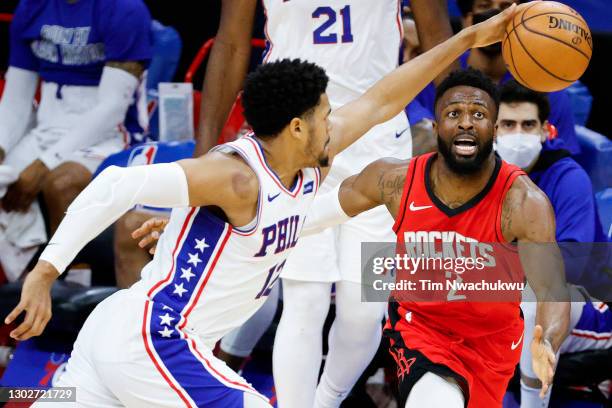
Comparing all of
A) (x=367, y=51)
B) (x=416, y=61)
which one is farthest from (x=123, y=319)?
(x=367, y=51)

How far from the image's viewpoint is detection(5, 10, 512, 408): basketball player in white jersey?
3.51 m

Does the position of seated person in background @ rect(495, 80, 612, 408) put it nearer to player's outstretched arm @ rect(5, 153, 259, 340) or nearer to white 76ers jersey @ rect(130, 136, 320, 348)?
white 76ers jersey @ rect(130, 136, 320, 348)

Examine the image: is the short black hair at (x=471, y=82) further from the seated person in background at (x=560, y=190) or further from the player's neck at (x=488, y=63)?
the player's neck at (x=488, y=63)

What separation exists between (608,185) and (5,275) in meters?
3.27

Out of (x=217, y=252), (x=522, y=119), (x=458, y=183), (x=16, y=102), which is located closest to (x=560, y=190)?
(x=522, y=119)

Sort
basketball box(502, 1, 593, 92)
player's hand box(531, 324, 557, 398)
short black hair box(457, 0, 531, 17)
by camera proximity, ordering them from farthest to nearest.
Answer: short black hair box(457, 0, 531, 17), basketball box(502, 1, 593, 92), player's hand box(531, 324, 557, 398)

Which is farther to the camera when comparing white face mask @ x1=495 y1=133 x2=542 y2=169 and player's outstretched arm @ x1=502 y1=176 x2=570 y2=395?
white face mask @ x1=495 y1=133 x2=542 y2=169

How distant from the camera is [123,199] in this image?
340 centimetres

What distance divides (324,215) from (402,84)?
595 millimetres

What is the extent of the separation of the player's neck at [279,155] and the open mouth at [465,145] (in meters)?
0.74

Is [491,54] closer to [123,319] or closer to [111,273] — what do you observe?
[111,273]

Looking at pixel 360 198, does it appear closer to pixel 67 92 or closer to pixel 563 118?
pixel 563 118

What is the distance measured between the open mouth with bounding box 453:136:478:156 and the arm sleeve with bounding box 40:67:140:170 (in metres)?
2.45

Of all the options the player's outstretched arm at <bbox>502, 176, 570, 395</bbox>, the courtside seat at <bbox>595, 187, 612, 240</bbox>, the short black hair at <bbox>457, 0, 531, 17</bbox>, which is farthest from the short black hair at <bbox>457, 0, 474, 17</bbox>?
the player's outstretched arm at <bbox>502, 176, 570, 395</bbox>
